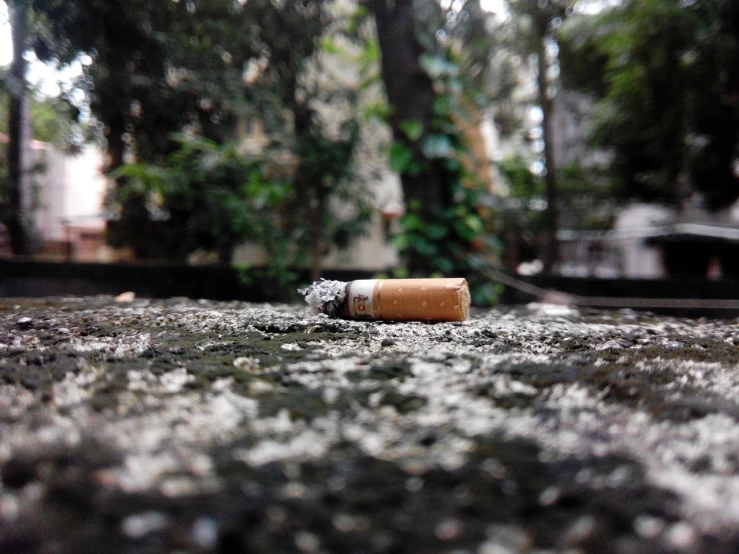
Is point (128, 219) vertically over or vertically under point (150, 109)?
under

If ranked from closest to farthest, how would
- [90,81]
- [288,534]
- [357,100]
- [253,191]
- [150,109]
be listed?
[288,534]
[90,81]
[150,109]
[253,191]
[357,100]

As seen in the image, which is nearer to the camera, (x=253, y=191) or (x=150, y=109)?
(x=150, y=109)

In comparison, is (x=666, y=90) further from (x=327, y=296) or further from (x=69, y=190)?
(x=69, y=190)

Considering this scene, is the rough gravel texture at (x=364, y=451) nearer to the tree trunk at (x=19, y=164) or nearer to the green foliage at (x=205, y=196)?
the tree trunk at (x=19, y=164)

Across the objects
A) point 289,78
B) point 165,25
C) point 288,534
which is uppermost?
point 289,78

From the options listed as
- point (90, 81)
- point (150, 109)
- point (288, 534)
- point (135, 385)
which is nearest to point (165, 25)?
point (90, 81)

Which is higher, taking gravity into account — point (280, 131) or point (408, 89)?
point (408, 89)

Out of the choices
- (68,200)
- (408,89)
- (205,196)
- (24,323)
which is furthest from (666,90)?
(24,323)

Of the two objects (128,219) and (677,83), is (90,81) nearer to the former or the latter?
(128,219)
